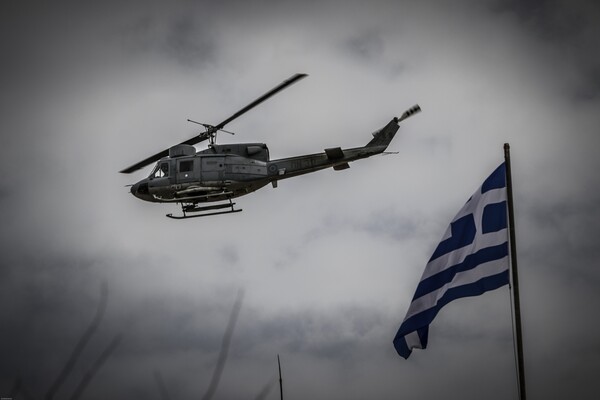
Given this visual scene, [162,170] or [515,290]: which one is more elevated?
[162,170]

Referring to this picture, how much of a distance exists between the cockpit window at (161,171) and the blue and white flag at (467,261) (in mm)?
29734

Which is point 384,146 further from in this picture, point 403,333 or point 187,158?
point 403,333

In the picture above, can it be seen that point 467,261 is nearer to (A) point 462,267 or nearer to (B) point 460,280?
(A) point 462,267

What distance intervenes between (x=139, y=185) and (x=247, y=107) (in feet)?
29.4

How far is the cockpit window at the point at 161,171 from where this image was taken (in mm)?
49094

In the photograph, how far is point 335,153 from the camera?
4816 cm

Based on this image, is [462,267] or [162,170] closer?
[462,267]

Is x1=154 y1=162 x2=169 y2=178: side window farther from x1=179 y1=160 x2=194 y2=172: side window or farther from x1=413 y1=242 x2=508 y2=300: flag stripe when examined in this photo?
x1=413 y1=242 x2=508 y2=300: flag stripe

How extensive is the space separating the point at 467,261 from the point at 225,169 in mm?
28983

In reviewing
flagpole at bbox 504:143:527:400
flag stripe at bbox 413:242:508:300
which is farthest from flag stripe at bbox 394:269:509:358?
flagpole at bbox 504:143:527:400

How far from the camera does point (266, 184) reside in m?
49.7

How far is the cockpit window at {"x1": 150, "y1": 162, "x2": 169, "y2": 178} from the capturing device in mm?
49094

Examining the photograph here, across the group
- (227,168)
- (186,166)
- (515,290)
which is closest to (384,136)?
(227,168)

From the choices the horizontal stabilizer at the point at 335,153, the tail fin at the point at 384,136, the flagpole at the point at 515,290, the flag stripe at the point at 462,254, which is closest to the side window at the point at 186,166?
the horizontal stabilizer at the point at 335,153
